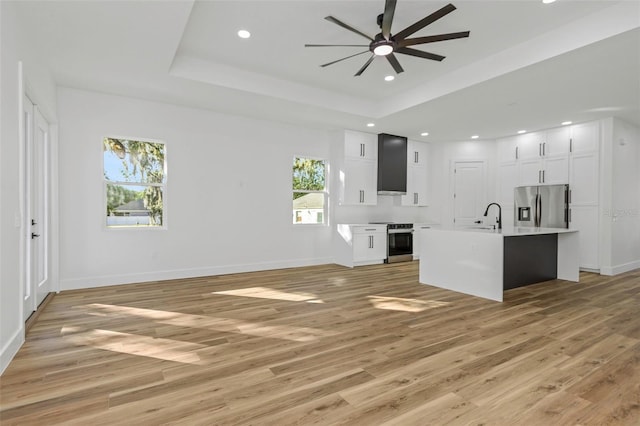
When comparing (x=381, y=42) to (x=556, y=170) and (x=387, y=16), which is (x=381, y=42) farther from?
(x=556, y=170)

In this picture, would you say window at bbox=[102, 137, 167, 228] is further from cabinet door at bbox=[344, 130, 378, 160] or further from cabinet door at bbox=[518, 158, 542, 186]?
cabinet door at bbox=[518, 158, 542, 186]

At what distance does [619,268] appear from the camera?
601cm

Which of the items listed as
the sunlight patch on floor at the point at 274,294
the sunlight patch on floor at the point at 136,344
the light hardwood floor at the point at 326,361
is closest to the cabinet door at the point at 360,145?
the sunlight patch on floor at the point at 274,294

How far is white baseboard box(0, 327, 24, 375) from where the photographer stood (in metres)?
2.33

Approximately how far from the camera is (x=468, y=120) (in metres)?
6.10

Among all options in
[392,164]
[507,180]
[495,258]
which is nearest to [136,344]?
[495,258]

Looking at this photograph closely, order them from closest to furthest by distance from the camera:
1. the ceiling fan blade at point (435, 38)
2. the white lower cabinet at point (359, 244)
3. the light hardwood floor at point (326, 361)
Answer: the light hardwood floor at point (326, 361)
the ceiling fan blade at point (435, 38)
the white lower cabinet at point (359, 244)

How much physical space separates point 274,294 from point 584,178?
6.06 m

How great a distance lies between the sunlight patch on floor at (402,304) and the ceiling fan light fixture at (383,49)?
279 cm

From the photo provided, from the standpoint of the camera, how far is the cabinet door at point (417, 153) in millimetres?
7942

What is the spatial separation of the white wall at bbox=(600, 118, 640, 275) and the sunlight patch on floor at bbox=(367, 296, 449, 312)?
162 inches

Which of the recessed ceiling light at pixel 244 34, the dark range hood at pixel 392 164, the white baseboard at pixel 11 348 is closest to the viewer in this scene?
the white baseboard at pixel 11 348

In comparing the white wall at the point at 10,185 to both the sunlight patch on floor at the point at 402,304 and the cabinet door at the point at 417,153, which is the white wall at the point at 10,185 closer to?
the sunlight patch on floor at the point at 402,304

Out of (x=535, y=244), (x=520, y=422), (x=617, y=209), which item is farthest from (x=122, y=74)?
(x=617, y=209)
